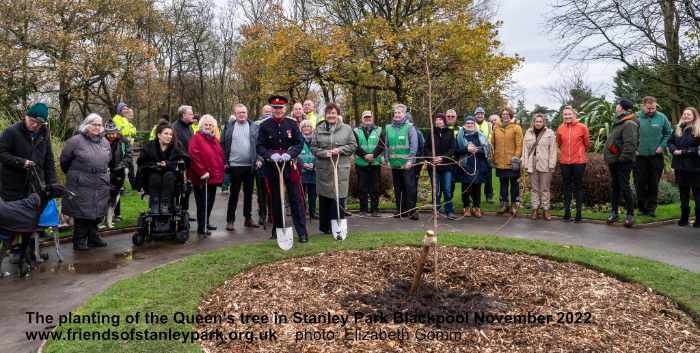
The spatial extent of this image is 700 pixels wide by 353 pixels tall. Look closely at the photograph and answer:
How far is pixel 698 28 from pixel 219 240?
13529mm

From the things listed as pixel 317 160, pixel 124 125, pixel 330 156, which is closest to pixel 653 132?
pixel 330 156

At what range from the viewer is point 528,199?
11.6 meters

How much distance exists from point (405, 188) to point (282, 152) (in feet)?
9.97

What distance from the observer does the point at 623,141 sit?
8922 mm

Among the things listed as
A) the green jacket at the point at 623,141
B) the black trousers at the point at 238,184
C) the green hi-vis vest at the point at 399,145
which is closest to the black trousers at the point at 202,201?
the black trousers at the point at 238,184

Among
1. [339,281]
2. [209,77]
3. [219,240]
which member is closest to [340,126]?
[219,240]

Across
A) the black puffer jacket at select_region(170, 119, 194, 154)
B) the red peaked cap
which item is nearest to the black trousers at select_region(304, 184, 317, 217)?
the black puffer jacket at select_region(170, 119, 194, 154)

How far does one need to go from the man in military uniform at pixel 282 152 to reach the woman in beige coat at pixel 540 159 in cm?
471

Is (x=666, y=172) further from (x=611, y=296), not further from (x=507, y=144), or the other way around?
(x=611, y=296)

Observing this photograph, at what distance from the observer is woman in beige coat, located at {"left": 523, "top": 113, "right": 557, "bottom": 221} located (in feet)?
30.7

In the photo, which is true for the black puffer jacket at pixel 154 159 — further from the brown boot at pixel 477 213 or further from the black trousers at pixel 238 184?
the brown boot at pixel 477 213

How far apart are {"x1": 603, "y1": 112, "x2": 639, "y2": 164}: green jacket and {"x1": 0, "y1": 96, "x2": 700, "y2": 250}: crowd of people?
21 millimetres

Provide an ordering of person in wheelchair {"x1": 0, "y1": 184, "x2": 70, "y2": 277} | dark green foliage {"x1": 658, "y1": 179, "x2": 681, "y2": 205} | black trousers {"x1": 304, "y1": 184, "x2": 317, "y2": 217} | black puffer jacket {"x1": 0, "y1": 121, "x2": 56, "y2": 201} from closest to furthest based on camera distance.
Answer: person in wheelchair {"x1": 0, "y1": 184, "x2": 70, "y2": 277} → black puffer jacket {"x1": 0, "y1": 121, "x2": 56, "y2": 201} → black trousers {"x1": 304, "y1": 184, "x2": 317, "y2": 217} → dark green foliage {"x1": 658, "y1": 179, "x2": 681, "y2": 205}

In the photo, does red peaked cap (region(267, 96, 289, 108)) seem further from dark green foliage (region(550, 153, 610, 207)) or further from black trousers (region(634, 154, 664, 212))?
black trousers (region(634, 154, 664, 212))
